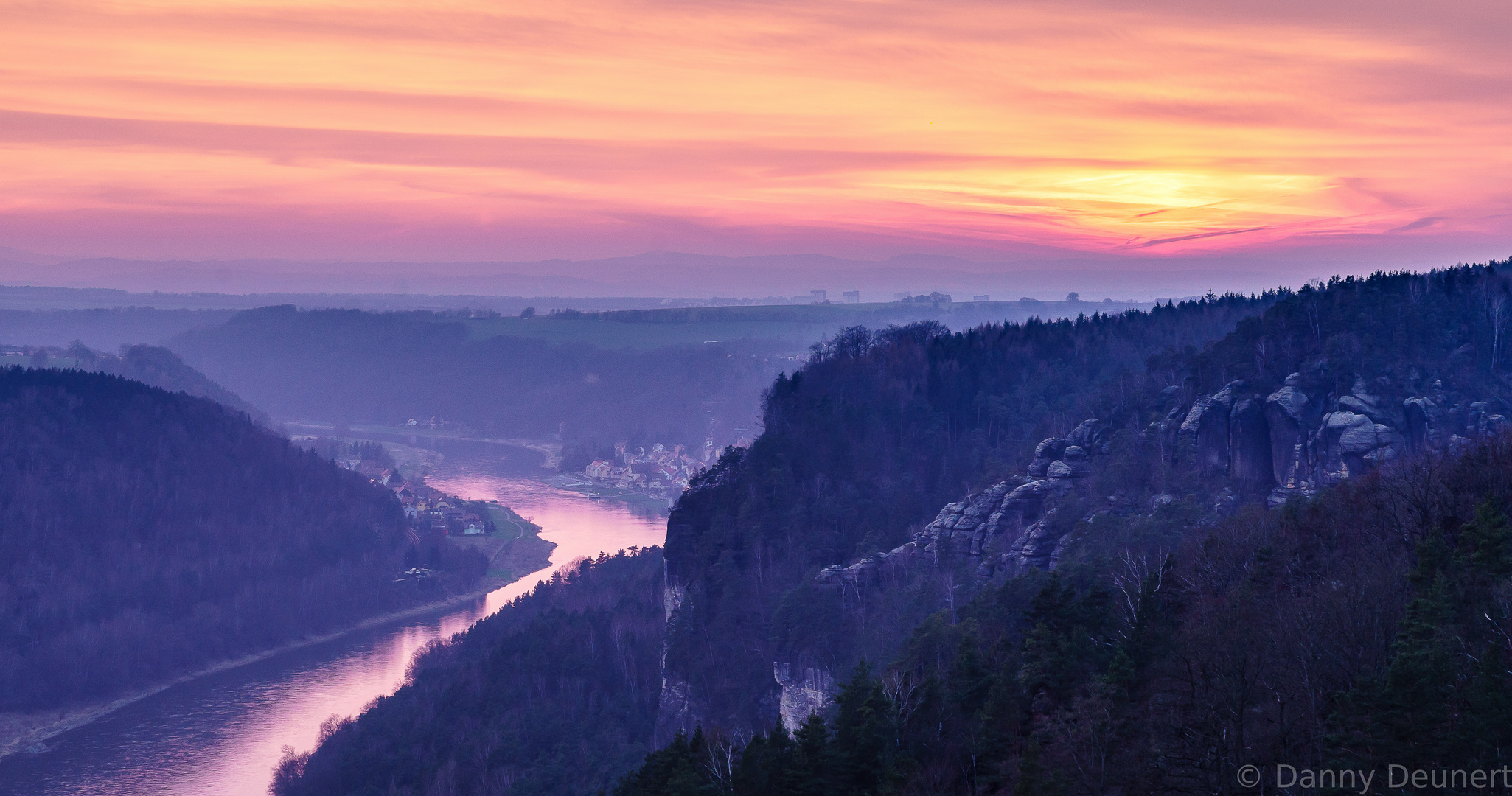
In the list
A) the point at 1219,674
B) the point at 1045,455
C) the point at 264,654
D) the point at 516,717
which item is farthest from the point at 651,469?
the point at 1219,674

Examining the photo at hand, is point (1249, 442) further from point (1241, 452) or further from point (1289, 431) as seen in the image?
point (1289, 431)

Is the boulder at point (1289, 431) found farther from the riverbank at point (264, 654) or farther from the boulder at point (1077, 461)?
the riverbank at point (264, 654)

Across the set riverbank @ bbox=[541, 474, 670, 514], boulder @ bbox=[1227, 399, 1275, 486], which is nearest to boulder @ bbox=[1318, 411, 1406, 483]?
boulder @ bbox=[1227, 399, 1275, 486]

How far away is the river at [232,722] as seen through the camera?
68.8 metres

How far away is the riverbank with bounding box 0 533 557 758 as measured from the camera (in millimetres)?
79625

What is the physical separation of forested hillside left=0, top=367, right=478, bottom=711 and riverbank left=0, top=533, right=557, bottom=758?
1322 mm

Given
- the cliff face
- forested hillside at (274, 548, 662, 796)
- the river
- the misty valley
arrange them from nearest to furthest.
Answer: the misty valley, the cliff face, forested hillside at (274, 548, 662, 796), the river

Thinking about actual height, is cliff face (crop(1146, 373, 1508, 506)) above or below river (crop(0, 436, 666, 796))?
above

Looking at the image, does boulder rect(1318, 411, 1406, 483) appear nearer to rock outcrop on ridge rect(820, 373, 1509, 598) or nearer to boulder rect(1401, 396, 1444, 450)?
rock outcrop on ridge rect(820, 373, 1509, 598)

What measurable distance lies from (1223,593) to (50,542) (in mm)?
109135

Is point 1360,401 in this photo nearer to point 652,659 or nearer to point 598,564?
point 652,659

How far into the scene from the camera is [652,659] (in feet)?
231

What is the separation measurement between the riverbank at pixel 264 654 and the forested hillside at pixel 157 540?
1322mm

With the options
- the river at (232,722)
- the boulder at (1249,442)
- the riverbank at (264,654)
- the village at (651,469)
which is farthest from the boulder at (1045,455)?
the village at (651,469)
